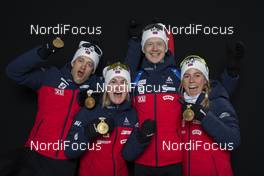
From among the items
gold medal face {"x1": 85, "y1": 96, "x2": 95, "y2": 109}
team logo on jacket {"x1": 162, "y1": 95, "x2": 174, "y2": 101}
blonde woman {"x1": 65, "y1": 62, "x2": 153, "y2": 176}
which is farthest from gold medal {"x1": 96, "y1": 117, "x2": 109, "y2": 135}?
team logo on jacket {"x1": 162, "y1": 95, "x2": 174, "y2": 101}

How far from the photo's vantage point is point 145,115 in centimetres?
232

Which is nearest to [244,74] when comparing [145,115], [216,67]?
[216,67]

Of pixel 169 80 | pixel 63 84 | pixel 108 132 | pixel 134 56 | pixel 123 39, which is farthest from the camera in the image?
pixel 123 39

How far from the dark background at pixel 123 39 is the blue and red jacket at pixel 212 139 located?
0.59 metres

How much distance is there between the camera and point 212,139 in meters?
2.32

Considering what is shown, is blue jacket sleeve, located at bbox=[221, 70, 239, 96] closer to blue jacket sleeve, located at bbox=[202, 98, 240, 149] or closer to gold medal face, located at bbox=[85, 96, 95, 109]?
blue jacket sleeve, located at bbox=[202, 98, 240, 149]

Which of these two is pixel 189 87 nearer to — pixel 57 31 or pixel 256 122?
pixel 256 122

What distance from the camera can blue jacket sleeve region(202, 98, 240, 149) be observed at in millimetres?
2178

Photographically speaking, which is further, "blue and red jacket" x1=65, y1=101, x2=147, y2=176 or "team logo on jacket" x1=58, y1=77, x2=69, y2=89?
"team logo on jacket" x1=58, y1=77, x2=69, y2=89

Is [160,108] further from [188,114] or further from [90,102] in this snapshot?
[90,102]

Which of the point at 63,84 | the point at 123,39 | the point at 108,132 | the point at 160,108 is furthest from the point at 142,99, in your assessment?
the point at 123,39

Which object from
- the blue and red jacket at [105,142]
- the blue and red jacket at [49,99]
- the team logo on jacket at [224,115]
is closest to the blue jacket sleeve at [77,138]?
the blue and red jacket at [105,142]

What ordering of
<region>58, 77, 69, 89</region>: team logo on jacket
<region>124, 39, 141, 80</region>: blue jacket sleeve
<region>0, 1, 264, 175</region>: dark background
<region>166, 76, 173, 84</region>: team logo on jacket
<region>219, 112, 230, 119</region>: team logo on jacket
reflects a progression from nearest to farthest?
<region>219, 112, 230, 119</region>: team logo on jacket
<region>166, 76, 173, 84</region>: team logo on jacket
<region>58, 77, 69, 89</region>: team logo on jacket
<region>124, 39, 141, 80</region>: blue jacket sleeve
<region>0, 1, 264, 175</region>: dark background

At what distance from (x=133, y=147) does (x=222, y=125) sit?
0.51 meters
